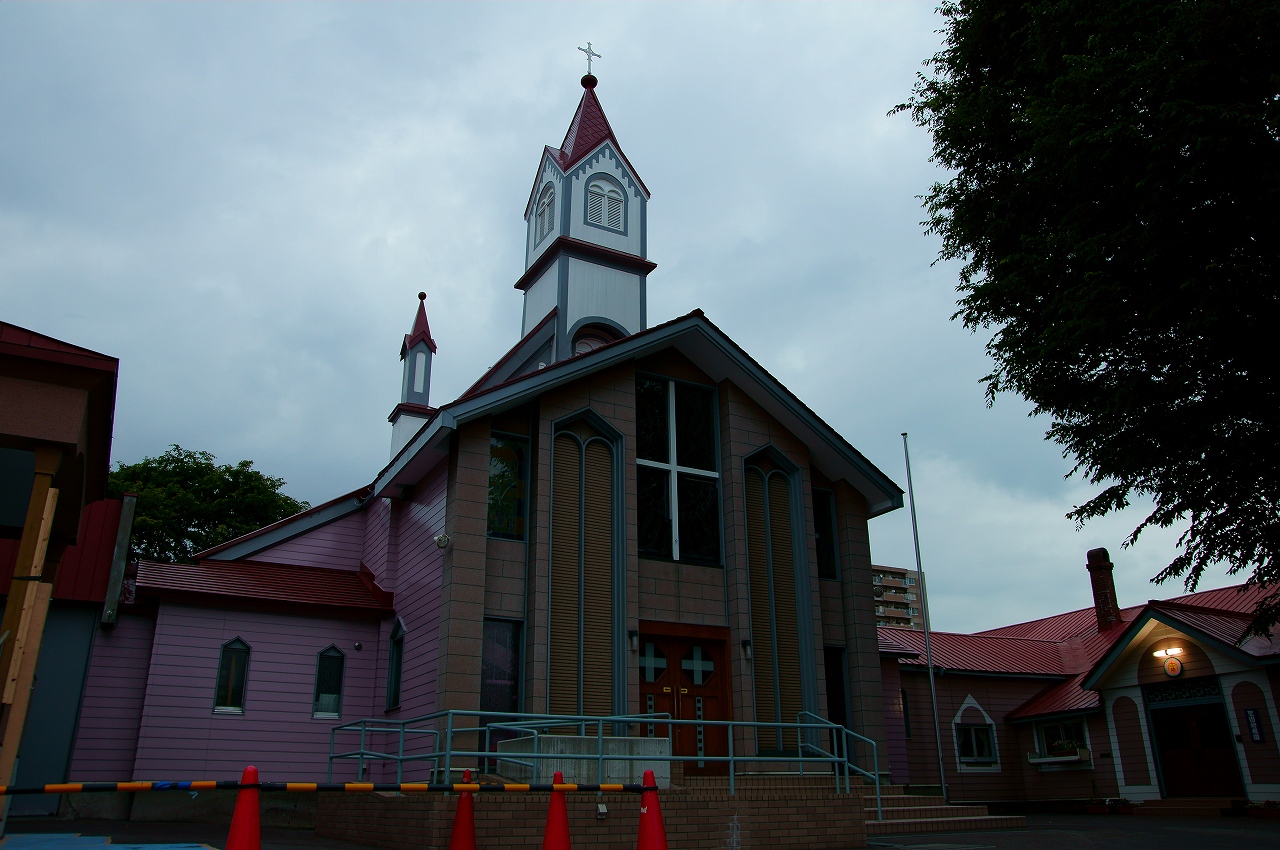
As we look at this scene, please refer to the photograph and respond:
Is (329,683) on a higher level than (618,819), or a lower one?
higher

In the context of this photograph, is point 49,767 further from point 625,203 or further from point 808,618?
point 625,203

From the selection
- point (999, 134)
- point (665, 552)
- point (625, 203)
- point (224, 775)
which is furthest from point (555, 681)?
point (625, 203)

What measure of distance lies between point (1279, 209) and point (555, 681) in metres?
12.3

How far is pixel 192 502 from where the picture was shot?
3781 cm

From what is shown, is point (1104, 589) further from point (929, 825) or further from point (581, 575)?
point (581, 575)

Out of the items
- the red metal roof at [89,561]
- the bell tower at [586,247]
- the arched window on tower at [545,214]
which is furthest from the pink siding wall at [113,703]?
the arched window on tower at [545,214]

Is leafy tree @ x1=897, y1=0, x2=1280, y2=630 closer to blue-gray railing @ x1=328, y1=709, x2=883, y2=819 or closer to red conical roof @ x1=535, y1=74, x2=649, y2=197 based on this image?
blue-gray railing @ x1=328, y1=709, x2=883, y2=819

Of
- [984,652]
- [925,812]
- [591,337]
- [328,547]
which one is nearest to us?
[925,812]

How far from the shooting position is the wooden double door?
16.6 m

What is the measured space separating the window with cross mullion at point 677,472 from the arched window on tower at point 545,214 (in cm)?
900

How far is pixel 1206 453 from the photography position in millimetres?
13375

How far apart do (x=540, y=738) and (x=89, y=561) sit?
31.6 ft

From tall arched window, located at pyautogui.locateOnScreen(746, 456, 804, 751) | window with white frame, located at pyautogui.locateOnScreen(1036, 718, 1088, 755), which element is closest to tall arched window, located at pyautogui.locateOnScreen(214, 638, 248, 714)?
tall arched window, located at pyautogui.locateOnScreen(746, 456, 804, 751)

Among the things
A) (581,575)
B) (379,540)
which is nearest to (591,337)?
(379,540)
